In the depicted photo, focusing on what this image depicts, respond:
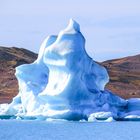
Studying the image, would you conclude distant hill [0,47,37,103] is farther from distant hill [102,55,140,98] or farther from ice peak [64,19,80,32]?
ice peak [64,19,80,32]

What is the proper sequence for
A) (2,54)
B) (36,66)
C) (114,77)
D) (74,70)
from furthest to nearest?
(2,54), (114,77), (36,66), (74,70)

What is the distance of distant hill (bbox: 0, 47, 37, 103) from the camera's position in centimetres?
8244

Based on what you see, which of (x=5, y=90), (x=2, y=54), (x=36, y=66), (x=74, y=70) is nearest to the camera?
(x=74, y=70)

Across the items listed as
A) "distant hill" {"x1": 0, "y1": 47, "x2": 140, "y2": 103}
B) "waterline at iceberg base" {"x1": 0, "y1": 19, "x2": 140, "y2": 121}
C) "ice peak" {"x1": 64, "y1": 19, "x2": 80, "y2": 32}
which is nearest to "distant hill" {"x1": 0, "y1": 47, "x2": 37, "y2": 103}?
"distant hill" {"x1": 0, "y1": 47, "x2": 140, "y2": 103}

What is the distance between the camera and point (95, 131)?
43.3 meters

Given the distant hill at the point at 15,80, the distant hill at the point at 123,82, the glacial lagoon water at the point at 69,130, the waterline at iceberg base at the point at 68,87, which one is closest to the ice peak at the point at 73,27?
the waterline at iceberg base at the point at 68,87

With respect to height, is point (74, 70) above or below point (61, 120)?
above

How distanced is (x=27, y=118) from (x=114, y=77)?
45046mm

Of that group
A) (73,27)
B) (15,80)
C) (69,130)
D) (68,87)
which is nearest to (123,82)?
(15,80)

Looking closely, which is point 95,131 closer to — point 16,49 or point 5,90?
point 5,90

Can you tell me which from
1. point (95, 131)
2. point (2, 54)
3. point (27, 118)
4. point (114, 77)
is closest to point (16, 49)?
point (2, 54)

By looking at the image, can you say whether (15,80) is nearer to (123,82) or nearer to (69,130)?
(123,82)

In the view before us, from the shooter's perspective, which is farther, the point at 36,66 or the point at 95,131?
the point at 36,66

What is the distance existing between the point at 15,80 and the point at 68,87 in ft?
132
